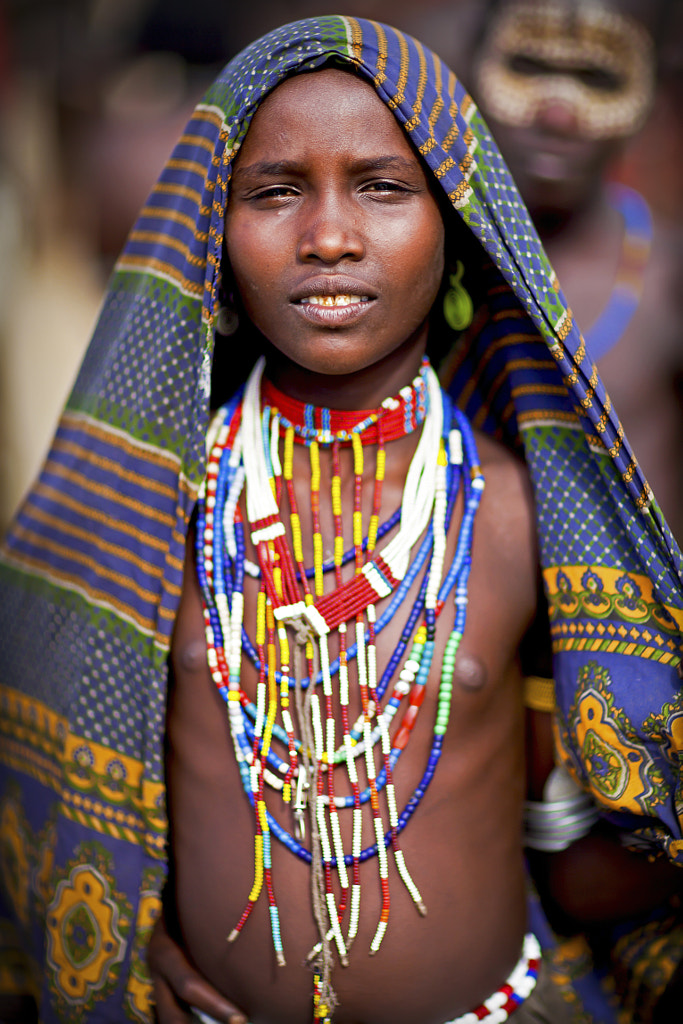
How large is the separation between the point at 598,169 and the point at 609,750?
1.95 meters

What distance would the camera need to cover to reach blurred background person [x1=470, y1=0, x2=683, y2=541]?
2.64 m

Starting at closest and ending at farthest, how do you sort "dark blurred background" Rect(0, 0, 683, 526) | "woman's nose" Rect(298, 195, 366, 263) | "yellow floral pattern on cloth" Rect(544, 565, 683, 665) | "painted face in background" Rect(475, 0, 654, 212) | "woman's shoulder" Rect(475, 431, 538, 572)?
1. "woman's nose" Rect(298, 195, 366, 263)
2. "yellow floral pattern on cloth" Rect(544, 565, 683, 665)
3. "woman's shoulder" Rect(475, 431, 538, 572)
4. "painted face in background" Rect(475, 0, 654, 212)
5. "dark blurred background" Rect(0, 0, 683, 526)

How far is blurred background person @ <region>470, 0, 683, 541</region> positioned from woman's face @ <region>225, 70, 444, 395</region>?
150cm

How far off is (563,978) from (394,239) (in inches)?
40.6

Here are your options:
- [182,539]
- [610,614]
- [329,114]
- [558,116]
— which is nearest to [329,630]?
[182,539]

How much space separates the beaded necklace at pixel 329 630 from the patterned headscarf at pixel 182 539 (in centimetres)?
8

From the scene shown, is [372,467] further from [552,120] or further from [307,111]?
[552,120]

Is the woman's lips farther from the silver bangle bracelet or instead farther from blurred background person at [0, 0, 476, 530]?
blurred background person at [0, 0, 476, 530]

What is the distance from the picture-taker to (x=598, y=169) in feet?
9.15

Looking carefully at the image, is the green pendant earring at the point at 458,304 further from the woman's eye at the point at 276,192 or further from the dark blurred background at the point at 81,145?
the dark blurred background at the point at 81,145

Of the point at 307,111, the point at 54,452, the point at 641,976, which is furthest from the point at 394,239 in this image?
the point at 641,976

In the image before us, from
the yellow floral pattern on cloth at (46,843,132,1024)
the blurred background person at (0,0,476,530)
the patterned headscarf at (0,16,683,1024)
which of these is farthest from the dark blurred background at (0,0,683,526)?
the yellow floral pattern on cloth at (46,843,132,1024)

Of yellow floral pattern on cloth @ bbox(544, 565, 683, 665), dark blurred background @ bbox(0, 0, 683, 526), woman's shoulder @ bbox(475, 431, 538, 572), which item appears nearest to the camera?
yellow floral pattern on cloth @ bbox(544, 565, 683, 665)

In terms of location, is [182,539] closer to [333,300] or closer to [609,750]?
[333,300]
